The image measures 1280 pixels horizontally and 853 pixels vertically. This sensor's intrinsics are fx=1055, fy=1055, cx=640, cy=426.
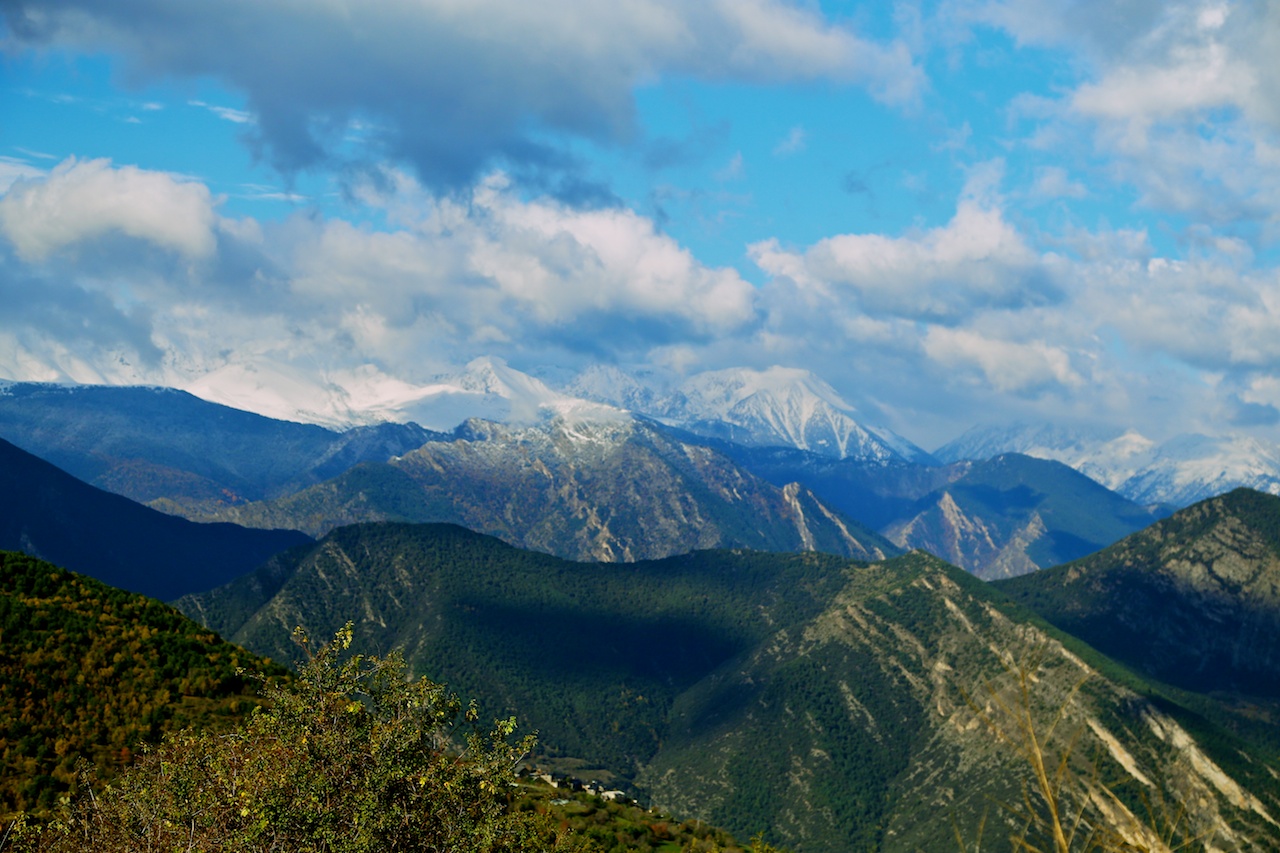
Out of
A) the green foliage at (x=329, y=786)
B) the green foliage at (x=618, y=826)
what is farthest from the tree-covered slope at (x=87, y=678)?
the green foliage at (x=618, y=826)

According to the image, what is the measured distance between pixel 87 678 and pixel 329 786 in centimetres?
5423

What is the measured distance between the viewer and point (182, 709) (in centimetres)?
9044

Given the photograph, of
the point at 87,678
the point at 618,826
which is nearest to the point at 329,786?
the point at 87,678

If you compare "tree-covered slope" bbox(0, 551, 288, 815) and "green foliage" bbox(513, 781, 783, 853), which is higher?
"tree-covered slope" bbox(0, 551, 288, 815)

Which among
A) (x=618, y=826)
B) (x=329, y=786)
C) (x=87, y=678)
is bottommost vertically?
(x=618, y=826)

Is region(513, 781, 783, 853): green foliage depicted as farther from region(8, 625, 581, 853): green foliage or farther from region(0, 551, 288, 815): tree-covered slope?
region(8, 625, 581, 853): green foliage

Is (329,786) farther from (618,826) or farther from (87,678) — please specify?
(618,826)

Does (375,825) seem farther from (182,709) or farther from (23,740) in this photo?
(182,709)

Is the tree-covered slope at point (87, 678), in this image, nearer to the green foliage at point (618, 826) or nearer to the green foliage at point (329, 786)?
the green foliage at point (329, 786)

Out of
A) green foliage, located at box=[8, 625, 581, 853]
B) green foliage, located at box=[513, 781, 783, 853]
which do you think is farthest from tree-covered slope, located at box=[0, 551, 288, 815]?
green foliage, located at box=[513, 781, 783, 853]

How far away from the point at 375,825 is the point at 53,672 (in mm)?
56730

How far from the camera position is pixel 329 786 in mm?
46156

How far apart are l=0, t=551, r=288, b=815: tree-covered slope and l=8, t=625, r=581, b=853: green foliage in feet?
85.8

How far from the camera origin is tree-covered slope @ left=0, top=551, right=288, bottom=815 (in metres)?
76.8
